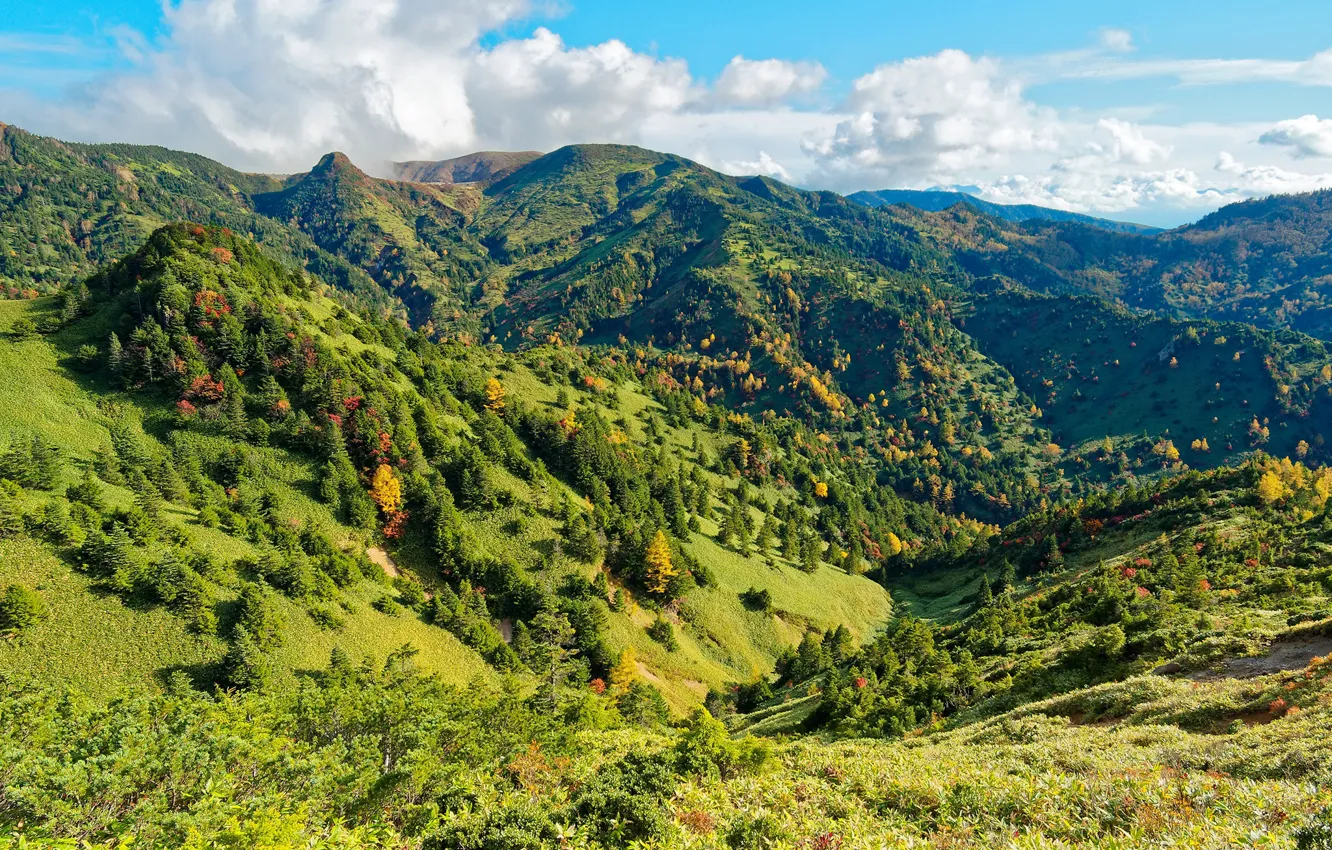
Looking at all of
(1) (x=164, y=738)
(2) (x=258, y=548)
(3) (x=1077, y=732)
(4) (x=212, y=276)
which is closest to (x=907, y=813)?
(3) (x=1077, y=732)

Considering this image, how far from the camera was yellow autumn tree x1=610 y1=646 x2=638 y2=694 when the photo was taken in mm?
85812

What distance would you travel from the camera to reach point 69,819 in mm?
26719

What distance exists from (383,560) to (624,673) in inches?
1652

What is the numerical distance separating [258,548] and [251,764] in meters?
50.8

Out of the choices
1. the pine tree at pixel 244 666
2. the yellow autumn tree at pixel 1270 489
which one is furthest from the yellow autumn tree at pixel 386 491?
the yellow autumn tree at pixel 1270 489

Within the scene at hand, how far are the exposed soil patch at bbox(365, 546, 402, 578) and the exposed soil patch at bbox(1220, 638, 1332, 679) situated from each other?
95.9 m

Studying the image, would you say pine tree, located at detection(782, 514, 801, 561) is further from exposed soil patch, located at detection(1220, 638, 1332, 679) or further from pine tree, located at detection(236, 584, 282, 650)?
pine tree, located at detection(236, 584, 282, 650)

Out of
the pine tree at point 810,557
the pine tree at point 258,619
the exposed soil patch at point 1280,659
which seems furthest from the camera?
the pine tree at point 810,557

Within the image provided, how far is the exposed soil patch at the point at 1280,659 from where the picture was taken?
131ft

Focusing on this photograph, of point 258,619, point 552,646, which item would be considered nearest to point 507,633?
point 552,646

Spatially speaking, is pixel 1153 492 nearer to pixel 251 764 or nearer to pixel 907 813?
pixel 907 813

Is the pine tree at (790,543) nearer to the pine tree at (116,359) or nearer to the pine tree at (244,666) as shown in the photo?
the pine tree at (244,666)

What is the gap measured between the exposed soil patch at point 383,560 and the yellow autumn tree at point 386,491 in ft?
22.6

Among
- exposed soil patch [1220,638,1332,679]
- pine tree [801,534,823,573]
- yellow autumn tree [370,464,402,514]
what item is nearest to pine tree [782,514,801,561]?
pine tree [801,534,823,573]
